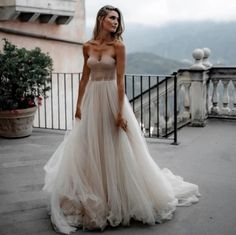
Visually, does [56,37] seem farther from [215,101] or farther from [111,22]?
[111,22]

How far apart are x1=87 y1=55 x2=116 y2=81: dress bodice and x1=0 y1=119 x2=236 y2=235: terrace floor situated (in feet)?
3.51

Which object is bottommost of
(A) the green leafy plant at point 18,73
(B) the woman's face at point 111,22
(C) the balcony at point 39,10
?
(A) the green leafy plant at point 18,73

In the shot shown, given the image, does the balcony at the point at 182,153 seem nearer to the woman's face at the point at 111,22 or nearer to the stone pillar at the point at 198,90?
the stone pillar at the point at 198,90

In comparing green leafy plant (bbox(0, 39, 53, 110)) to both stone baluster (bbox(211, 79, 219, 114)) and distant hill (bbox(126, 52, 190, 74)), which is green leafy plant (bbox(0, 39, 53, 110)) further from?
distant hill (bbox(126, 52, 190, 74))

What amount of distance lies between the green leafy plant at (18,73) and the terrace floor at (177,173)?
55 cm

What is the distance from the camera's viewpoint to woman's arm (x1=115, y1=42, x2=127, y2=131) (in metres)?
3.09

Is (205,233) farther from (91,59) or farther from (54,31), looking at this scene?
(54,31)

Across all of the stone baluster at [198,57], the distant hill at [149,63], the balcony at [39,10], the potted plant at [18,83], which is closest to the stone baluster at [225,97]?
the stone baluster at [198,57]

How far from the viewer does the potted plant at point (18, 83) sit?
5746 mm

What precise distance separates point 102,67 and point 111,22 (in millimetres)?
317

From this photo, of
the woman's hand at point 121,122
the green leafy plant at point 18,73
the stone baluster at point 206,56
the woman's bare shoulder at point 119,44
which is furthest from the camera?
the stone baluster at point 206,56

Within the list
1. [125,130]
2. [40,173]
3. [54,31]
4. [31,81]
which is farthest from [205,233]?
[54,31]

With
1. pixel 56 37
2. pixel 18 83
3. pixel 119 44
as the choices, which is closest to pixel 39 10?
pixel 56 37

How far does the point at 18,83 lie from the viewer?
574 cm
